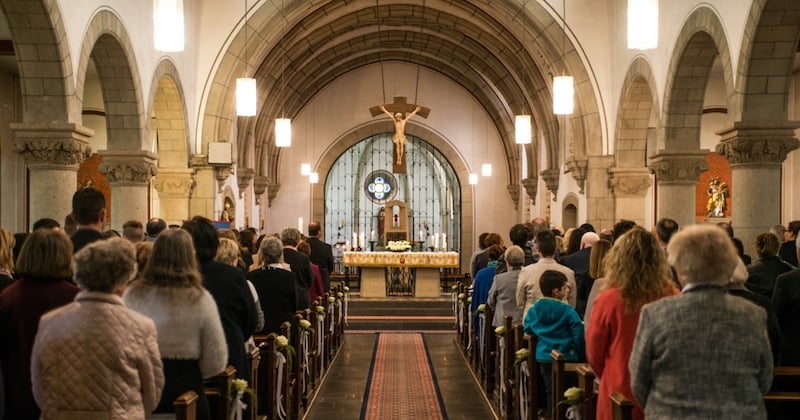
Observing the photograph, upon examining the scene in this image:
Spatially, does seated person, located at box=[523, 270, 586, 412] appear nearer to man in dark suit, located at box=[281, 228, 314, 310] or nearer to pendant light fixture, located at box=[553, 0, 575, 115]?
man in dark suit, located at box=[281, 228, 314, 310]

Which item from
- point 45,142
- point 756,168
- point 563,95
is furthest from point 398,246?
point 45,142

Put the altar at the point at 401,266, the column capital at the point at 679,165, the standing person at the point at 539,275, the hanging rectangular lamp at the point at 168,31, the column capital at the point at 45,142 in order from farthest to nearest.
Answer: the altar at the point at 401,266 → the column capital at the point at 679,165 → the hanging rectangular lamp at the point at 168,31 → the column capital at the point at 45,142 → the standing person at the point at 539,275

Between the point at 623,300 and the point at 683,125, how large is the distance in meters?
9.72

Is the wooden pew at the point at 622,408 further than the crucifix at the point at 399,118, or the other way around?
the crucifix at the point at 399,118

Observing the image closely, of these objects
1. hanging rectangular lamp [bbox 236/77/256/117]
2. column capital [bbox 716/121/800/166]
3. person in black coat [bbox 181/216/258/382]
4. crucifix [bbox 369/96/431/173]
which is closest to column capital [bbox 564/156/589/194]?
crucifix [bbox 369/96/431/173]

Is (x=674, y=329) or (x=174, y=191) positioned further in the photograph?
(x=174, y=191)

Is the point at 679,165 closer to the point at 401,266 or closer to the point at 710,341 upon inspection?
the point at 401,266

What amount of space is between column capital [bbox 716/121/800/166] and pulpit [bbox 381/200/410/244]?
40.4 feet

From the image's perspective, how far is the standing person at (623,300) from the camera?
4.05 meters

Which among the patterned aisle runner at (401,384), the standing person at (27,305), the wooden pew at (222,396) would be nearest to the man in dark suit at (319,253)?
the patterned aisle runner at (401,384)

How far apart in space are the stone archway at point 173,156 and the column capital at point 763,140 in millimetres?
9188

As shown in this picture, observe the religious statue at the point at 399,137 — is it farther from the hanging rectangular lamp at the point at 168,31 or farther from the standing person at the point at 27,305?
the standing person at the point at 27,305

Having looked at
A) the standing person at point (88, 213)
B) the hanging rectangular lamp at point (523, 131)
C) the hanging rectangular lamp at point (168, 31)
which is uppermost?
the hanging rectangular lamp at point (168, 31)

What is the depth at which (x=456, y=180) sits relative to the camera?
Answer: 2836 centimetres
